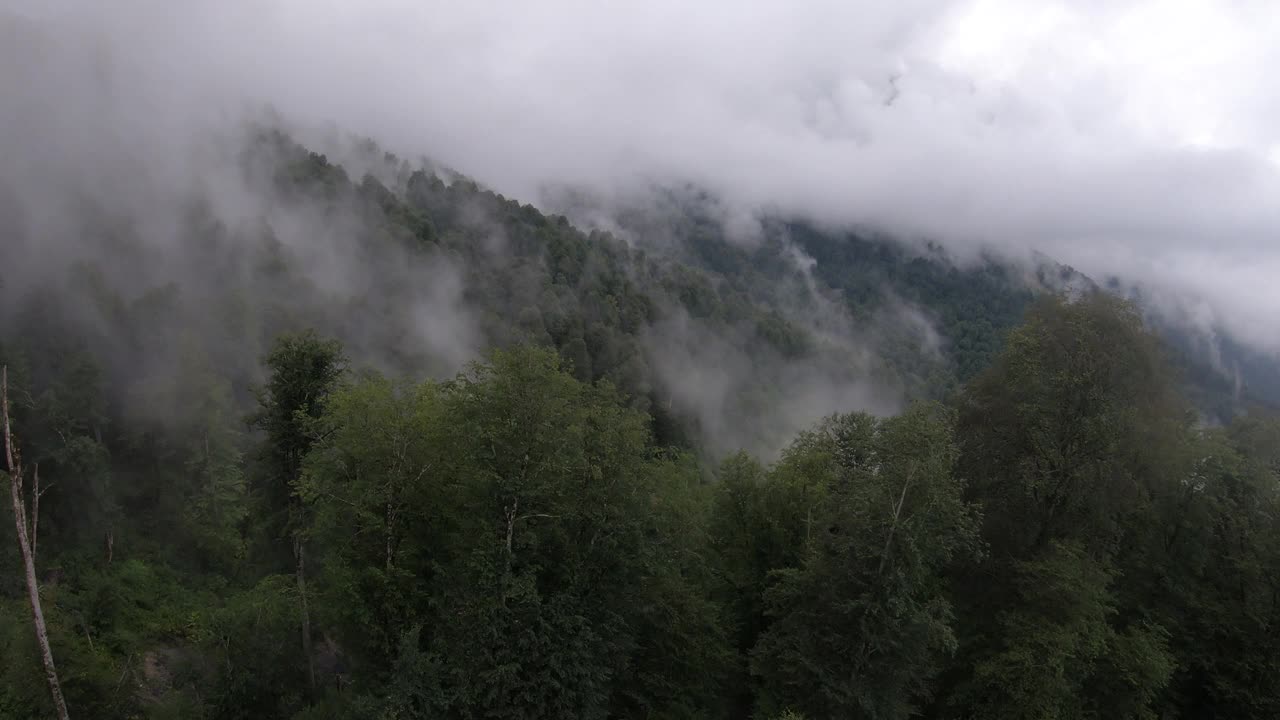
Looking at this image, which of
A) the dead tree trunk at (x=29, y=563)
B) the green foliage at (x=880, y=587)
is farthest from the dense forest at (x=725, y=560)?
the dead tree trunk at (x=29, y=563)

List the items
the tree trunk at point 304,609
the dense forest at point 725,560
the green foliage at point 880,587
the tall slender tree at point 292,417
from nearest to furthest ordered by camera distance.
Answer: the green foliage at point 880,587, the dense forest at point 725,560, the tall slender tree at point 292,417, the tree trunk at point 304,609

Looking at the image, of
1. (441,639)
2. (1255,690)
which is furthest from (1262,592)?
(441,639)

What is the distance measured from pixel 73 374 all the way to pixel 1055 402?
2283 inches

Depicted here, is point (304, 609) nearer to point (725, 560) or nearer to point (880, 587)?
point (725, 560)

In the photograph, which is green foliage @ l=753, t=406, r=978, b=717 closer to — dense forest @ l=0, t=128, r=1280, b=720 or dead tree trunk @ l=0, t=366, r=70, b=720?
dense forest @ l=0, t=128, r=1280, b=720

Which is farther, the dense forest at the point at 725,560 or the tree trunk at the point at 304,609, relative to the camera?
the tree trunk at the point at 304,609

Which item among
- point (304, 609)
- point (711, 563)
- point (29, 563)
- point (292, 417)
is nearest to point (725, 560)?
point (711, 563)

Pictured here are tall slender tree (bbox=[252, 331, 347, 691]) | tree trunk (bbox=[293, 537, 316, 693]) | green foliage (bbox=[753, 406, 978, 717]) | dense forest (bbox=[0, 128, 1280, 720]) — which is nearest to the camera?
green foliage (bbox=[753, 406, 978, 717])

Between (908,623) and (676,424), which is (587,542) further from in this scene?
(676,424)

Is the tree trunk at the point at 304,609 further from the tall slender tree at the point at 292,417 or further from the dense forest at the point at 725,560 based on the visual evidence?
the dense forest at the point at 725,560

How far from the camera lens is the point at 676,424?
103 m

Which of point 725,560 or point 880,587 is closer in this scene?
point 880,587

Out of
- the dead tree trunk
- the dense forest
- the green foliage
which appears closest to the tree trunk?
the dense forest

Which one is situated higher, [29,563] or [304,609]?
[29,563]
